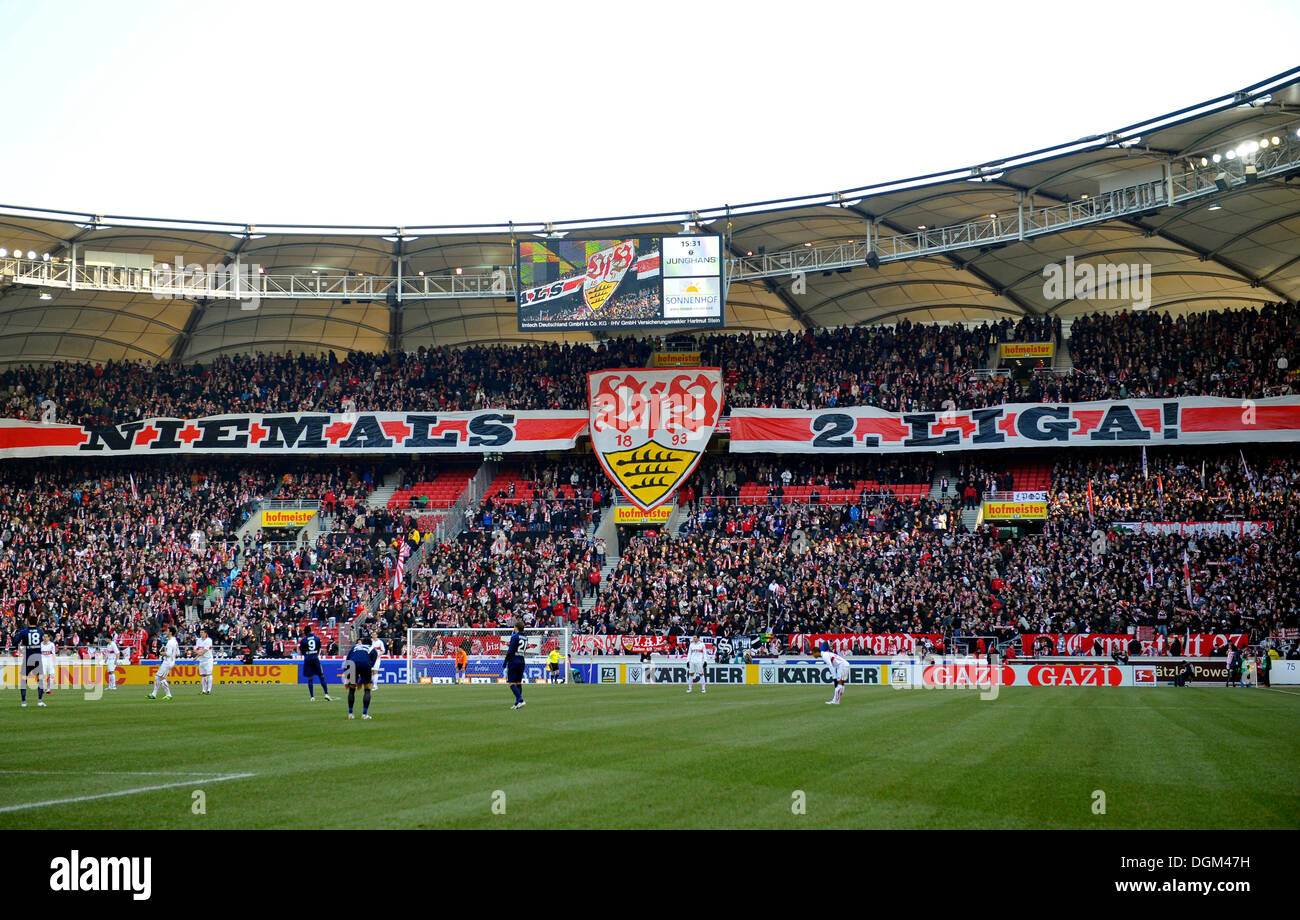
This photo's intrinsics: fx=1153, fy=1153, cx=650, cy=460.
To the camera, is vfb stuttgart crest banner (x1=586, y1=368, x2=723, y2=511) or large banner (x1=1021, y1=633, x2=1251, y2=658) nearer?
large banner (x1=1021, y1=633, x2=1251, y2=658)

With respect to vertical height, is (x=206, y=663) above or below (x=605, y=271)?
below

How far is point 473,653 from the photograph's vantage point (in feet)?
142

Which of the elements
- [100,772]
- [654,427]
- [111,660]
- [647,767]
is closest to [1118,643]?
[654,427]

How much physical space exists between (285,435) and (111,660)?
56.6 ft

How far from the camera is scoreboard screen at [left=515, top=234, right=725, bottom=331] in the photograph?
162 feet

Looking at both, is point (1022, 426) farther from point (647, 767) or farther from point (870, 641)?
point (647, 767)

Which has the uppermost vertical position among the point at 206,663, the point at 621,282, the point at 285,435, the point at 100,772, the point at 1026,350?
the point at 621,282

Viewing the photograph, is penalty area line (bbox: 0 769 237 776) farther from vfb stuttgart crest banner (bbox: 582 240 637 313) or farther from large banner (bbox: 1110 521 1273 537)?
large banner (bbox: 1110 521 1273 537)

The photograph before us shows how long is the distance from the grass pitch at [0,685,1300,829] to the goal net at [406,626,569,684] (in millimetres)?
16036

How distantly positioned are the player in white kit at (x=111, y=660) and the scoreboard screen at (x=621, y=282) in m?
20.6

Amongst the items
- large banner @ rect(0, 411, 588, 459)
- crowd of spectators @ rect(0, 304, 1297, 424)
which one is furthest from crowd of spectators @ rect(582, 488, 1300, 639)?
large banner @ rect(0, 411, 588, 459)

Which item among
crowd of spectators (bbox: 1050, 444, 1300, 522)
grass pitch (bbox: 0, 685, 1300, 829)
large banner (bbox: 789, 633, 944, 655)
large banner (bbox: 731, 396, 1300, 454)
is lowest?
large banner (bbox: 789, 633, 944, 655)

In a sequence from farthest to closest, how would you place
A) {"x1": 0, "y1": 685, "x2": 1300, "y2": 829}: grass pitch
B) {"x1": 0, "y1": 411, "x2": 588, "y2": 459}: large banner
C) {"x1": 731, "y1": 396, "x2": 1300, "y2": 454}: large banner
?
1. {"x1": 0, "y1": 411, "x2": 588, "y2": 459}: large banner
2. {"x1": 731, "y1": 396, "x2": 1300, "y2": 454}: large banner
3. {"x1": 0, "y1": 685, "x2": 1300, "y2": 829}: grass pitch
